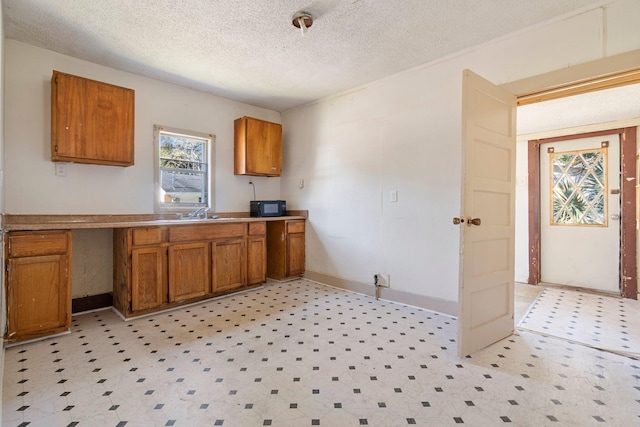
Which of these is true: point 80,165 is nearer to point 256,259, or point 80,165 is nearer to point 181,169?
point 181,169

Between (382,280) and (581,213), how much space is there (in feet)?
10.2

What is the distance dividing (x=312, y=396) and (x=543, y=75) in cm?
286

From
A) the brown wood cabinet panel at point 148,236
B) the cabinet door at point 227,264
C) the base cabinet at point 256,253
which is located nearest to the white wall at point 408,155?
the base cabinet at point 256,253

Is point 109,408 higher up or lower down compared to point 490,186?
lower down

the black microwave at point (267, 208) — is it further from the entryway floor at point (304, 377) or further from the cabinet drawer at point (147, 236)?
the entryway floor at point (304, 377)

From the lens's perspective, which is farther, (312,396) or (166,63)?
(166,63)

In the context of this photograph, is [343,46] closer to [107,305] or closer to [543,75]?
[543,75]

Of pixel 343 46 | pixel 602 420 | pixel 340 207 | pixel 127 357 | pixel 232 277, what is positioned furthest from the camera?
pixel 340 207

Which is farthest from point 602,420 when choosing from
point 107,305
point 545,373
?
point 107,305

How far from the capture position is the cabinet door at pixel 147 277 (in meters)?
2.86

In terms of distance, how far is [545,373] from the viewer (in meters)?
1.97

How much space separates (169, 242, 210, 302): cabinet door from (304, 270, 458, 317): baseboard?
155cm

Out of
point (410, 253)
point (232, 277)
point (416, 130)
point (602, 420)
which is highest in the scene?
point (416, 130)

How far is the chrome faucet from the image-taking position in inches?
148
